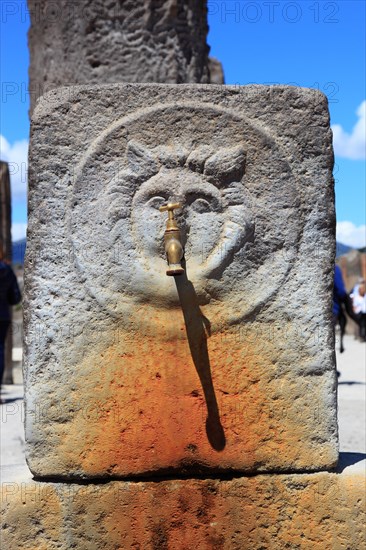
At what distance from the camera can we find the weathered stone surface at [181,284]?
2.31 metres

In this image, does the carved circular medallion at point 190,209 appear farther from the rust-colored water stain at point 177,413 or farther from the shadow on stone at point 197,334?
the rust-colored water stain at point 177,413

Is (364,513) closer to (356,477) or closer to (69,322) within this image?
(356,477)

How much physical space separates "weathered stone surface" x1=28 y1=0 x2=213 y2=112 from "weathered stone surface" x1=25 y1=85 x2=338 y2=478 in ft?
9.24

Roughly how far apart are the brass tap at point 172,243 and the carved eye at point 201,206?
9 centimetres

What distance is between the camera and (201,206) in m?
2.34

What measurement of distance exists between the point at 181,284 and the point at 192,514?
0.67 m

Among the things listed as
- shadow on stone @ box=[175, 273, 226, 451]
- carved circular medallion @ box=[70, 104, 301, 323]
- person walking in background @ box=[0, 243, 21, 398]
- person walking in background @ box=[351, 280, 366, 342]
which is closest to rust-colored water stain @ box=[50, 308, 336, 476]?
shadow on stone @ box=[175, 273, 226, 451]

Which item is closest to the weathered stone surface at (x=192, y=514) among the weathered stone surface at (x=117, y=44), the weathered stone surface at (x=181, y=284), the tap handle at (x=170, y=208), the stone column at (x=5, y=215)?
the weathered stone surface at (x=181, y=284)

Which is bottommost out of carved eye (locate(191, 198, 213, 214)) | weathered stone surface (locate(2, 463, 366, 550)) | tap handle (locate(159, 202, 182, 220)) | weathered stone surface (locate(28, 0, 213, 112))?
weathered stone surface (locate(2, 463, 366, 550))

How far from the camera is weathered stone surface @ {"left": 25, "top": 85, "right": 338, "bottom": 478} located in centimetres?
231

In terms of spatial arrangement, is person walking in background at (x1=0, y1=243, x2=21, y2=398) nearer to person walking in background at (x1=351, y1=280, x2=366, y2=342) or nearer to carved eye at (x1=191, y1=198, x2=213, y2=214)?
carved eye at (x1=191, y1=198, x2=213, y2=214)

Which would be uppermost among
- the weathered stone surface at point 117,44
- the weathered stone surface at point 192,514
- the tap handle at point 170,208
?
the weathered stone surface at point 117,44

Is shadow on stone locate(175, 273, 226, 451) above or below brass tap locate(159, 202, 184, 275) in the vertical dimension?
below

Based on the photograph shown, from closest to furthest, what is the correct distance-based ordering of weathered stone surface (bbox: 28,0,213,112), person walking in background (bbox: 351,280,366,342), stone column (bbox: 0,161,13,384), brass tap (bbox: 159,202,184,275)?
brass tap (bbox: 159,202,184,275)
weathered stone surface (bbox: 28,0,213,112)
stone column (bbox: 0,161,13,384)
person walking in background (bbox: 351,280,366,342)
